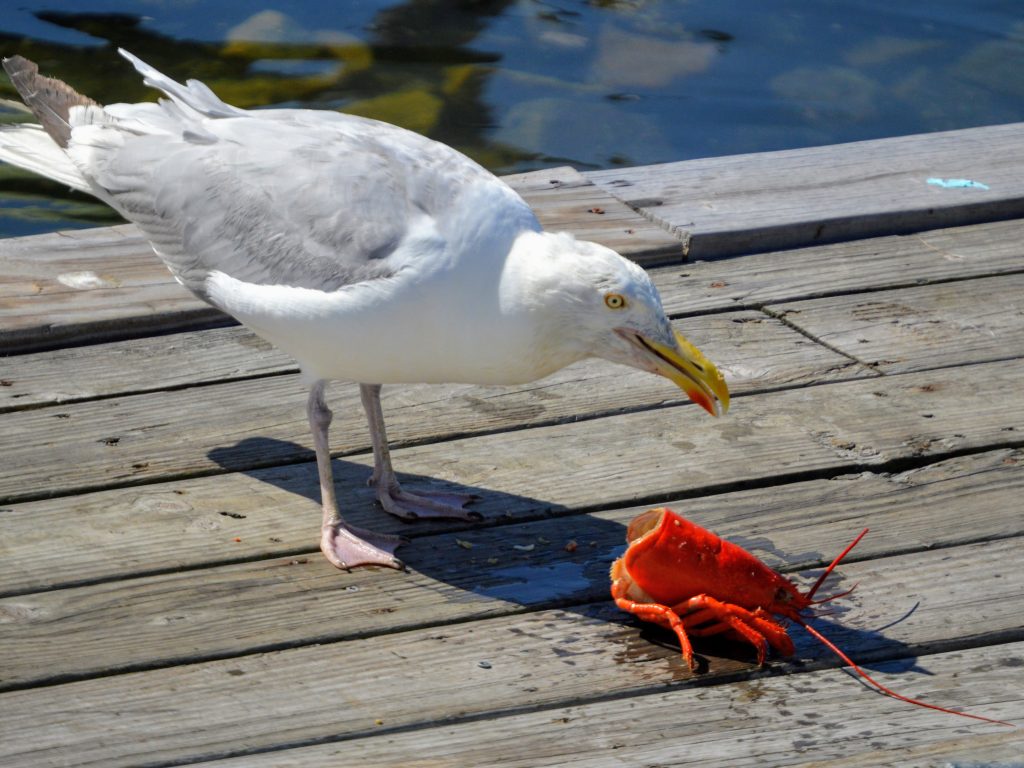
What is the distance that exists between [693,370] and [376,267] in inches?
29.8

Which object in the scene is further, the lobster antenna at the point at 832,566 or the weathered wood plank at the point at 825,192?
the weathered wood plank at the point at 825,192

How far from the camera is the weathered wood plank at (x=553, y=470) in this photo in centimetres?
326

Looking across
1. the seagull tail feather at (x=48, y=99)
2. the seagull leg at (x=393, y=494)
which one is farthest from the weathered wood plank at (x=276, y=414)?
the seagull tail feather at (x=48, y=99)

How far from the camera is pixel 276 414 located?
3.88 m

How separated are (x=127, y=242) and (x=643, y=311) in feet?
7.53

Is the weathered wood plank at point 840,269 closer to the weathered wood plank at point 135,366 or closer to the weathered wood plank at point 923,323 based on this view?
the weathered wood plank at point 923,323

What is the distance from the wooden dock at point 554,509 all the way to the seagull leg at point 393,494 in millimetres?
52

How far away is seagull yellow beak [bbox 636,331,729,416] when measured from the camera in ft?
10.1

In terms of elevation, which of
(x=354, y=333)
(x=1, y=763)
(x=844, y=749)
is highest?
Result: (x=354, y=333)

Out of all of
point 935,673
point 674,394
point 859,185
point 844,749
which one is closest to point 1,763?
point 844,749

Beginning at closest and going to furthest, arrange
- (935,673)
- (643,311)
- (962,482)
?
(935,673)
(643,311)
(962,482)

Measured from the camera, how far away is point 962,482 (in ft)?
11.5

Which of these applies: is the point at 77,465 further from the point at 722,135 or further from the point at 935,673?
the point at 722,135

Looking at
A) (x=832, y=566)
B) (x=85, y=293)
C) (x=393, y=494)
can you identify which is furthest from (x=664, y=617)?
(x=85, y=293)
